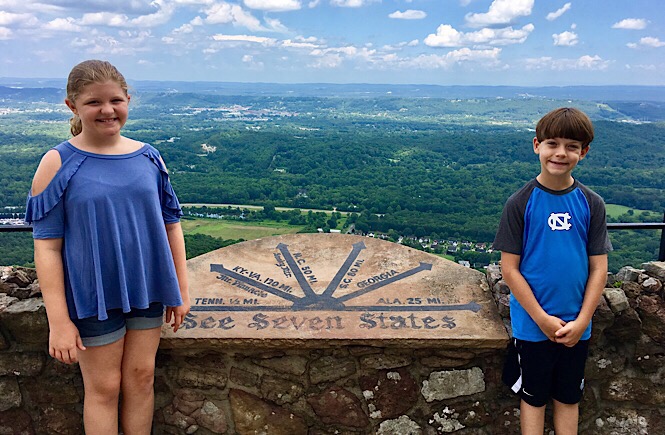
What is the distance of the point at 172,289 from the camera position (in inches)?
89.0

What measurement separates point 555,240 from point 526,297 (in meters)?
0.28

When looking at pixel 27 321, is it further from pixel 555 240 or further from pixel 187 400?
pixel 555 240

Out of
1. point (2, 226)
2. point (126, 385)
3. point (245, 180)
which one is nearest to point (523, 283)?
point (126, 385)

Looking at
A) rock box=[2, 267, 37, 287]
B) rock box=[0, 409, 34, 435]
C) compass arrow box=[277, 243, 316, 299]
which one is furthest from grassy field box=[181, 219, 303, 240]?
rock box=[0, 409, 34, 435]

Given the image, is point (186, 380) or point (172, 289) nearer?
point (172, 289)

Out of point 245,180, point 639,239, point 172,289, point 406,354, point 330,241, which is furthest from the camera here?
point 245,180

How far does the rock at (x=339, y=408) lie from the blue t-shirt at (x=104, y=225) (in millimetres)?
1172

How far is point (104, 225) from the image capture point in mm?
2047

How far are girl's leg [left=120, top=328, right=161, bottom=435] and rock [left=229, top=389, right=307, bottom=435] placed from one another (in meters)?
0.54

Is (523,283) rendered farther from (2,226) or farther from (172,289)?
(2,226)

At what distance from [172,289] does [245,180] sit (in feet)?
64.3

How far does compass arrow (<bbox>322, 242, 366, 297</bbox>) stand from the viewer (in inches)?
126

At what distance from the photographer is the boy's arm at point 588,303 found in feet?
7.43

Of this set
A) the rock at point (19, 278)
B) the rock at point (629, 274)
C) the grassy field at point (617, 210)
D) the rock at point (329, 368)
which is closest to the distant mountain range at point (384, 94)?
the grassy field at point (617, 210)
